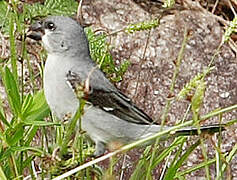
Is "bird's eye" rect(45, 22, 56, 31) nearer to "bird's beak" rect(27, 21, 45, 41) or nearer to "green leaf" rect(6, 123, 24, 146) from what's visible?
"bird's beak" rect(27, 21, 45, 41)

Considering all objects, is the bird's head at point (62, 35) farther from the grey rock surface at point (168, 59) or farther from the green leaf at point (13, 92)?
the grey rock surface at point (168, 59)

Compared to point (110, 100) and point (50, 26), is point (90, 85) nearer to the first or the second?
point (110, 100)

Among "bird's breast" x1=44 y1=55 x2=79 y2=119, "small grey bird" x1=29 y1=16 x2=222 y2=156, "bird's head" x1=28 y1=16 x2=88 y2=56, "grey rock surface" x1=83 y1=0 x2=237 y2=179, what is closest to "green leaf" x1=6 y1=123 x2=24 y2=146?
"bird's breast" x1=44 y1=55 x2=79 y2=119

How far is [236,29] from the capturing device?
1.54 meters

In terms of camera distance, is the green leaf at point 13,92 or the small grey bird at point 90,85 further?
the small grey bird at point 90,85

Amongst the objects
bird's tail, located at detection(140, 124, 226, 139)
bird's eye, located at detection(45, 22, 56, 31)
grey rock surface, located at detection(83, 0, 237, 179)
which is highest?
bird's eye, located at detection(45, 22, 56, 31)

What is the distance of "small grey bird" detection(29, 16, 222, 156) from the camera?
86.0 inches

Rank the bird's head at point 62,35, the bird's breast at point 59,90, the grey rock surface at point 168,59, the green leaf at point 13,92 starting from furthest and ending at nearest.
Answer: the grey rock surface at point 168,59, the bird's head at point 62,35, the bird's breast at point 59,90, the green leaf at point 13,92

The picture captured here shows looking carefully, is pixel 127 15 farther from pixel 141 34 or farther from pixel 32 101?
pixel 32 101

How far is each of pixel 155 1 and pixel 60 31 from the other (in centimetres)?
147

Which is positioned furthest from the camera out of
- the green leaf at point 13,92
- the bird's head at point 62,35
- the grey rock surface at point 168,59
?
the grey rock surface at point 168,59

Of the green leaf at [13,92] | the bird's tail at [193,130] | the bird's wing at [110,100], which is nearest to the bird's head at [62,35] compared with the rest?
the bird's wing at [110,100]

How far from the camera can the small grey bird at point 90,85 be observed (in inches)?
86.0

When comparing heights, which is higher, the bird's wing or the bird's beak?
the bird's beak
